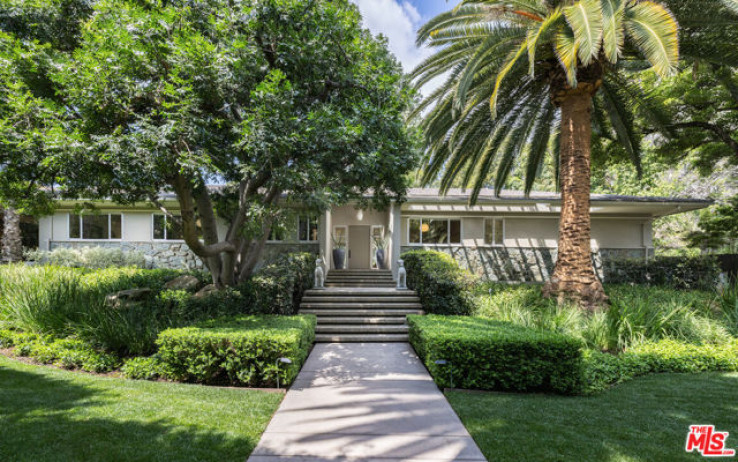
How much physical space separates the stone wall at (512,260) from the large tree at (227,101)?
328 inches

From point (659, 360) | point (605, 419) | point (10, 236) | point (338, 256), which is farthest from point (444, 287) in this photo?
point (10, 236)

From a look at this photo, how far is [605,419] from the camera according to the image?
13.6ft

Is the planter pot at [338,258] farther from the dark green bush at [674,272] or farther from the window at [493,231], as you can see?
the dark green bush at [674,272]

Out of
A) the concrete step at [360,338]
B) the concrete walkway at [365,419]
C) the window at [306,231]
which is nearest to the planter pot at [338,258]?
the window at [306,231]

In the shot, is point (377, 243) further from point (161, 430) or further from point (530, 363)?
point (161, 430)

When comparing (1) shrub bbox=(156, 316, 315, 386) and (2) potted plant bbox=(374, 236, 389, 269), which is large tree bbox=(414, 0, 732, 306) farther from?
(1) shrub bbox=(156, 316, 315, 386)

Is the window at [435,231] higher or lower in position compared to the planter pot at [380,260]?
higher

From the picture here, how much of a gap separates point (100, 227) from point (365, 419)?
15.4 m

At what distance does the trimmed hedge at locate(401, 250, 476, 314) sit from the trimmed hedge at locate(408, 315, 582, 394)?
3282 millimetres

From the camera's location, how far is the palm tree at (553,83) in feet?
20.5

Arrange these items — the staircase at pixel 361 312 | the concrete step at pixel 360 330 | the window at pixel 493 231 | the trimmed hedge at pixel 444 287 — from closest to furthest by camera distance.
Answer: the staircase at pixel 361 312, the concrete step at pixel 360 330, the trimmed hedge at pixel 444 287, the window at pixel 493 231

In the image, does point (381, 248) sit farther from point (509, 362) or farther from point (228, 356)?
point (228, 356)

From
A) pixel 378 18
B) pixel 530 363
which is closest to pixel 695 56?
pixel 378 18

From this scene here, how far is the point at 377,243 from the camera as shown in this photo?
16.7 meters
